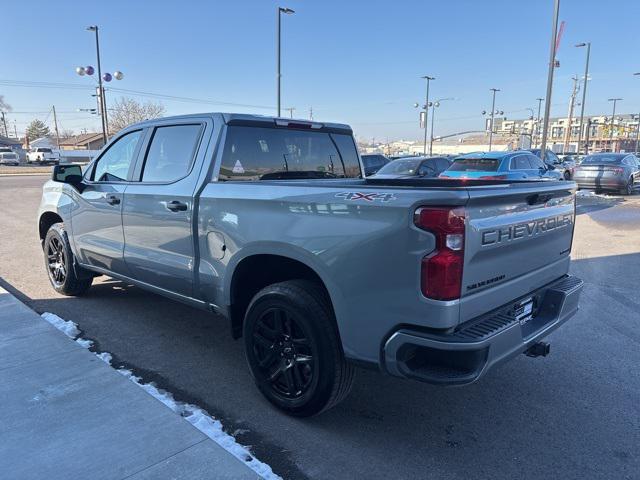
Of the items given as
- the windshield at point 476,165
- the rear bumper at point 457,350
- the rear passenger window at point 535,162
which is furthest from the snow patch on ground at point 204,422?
the rear passenger window at point 535,162

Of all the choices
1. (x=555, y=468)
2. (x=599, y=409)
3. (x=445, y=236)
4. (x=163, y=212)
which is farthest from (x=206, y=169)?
(x=599, y=409)

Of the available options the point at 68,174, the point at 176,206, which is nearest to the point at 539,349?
the point at 176,206

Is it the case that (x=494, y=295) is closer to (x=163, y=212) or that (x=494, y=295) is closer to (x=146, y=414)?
(x=146, y=414)

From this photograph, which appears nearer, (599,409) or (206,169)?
(599,409)

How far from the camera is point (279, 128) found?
4094 mm

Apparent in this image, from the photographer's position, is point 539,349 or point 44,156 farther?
point 44,156

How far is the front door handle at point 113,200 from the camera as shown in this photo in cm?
446

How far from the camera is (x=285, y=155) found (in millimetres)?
4117

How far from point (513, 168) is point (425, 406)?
37.1ft

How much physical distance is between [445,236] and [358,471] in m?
1.38

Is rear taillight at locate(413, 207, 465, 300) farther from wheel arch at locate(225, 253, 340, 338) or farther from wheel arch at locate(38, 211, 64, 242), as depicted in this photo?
wheel arch at locate(38, 211, 64, 242)

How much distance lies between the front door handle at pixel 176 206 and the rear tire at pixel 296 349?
1.01 m

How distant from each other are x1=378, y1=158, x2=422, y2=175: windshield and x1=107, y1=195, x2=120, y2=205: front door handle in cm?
1187

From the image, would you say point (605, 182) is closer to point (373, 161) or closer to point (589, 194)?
point (589, 194)
